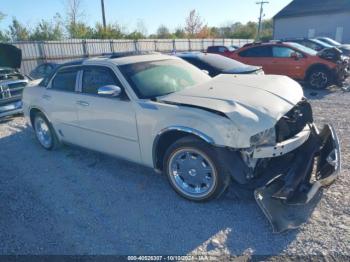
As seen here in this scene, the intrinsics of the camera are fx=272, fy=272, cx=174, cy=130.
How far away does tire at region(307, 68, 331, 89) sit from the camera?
9000mm

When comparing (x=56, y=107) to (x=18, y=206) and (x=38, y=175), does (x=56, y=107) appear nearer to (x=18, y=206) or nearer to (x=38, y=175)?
(x=38, y=175)

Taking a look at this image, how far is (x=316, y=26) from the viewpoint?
96.3 ft

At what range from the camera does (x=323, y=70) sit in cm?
903

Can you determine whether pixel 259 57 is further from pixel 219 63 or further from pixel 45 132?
pixel 45 132

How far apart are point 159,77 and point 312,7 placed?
3293 centimetres

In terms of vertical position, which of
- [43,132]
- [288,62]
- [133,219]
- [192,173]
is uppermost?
[288,62]

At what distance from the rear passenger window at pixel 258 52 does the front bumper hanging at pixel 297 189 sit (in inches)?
309

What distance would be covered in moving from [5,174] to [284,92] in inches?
170

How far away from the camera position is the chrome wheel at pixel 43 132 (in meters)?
5.03

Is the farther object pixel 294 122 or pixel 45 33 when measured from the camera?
pixel 45 33

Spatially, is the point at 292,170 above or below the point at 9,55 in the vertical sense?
below

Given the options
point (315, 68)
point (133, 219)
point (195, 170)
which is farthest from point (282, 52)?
point (133, 219)

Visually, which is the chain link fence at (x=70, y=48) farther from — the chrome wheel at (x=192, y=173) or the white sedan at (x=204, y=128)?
the chrome wheel at (x=192, y=173)

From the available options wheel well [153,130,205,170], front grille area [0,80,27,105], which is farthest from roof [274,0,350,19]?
wheel well [153,130,205,170]
